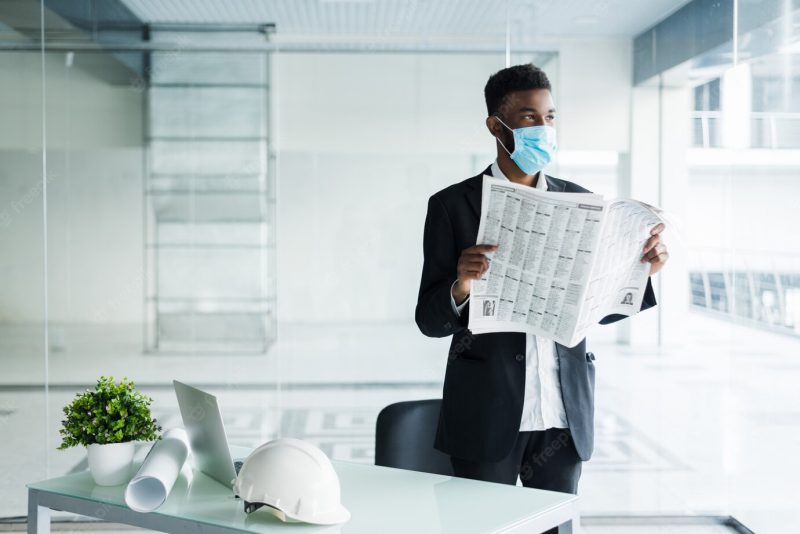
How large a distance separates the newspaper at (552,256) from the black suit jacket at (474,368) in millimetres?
84

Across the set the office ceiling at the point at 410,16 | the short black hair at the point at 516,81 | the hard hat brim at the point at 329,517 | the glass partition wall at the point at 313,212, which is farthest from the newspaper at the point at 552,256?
the office ceiling at the point at 410,16

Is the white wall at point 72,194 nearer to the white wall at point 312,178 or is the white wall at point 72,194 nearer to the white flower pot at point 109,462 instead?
the white wall at point 312,178

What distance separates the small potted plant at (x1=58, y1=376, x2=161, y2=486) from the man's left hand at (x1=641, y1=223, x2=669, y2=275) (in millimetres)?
1189

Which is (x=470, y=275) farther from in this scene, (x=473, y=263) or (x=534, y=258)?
(x=534, y=258)

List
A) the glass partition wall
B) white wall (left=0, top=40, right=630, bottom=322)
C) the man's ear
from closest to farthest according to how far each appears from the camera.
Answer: the man's ear
the glass partition wall
white wall (left=0, top=40, right=630, bottom=322)

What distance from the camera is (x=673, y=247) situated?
380 cm

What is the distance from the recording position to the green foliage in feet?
6.08

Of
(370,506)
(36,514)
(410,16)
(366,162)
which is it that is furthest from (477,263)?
(410,16)

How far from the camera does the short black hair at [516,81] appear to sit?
1.96 m

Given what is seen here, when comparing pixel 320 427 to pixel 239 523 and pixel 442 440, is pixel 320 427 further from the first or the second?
pixel 239 523

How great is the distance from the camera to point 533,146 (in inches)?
76.4

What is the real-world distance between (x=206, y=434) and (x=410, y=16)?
2639mm

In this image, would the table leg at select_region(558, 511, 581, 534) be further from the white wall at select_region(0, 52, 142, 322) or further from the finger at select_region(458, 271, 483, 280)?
the white wall at select_region(0, 52, 142, 322)

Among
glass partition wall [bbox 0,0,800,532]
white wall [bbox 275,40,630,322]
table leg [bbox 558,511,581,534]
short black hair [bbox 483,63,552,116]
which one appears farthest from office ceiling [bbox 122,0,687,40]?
table leg [bbox 558,511,581,534]
